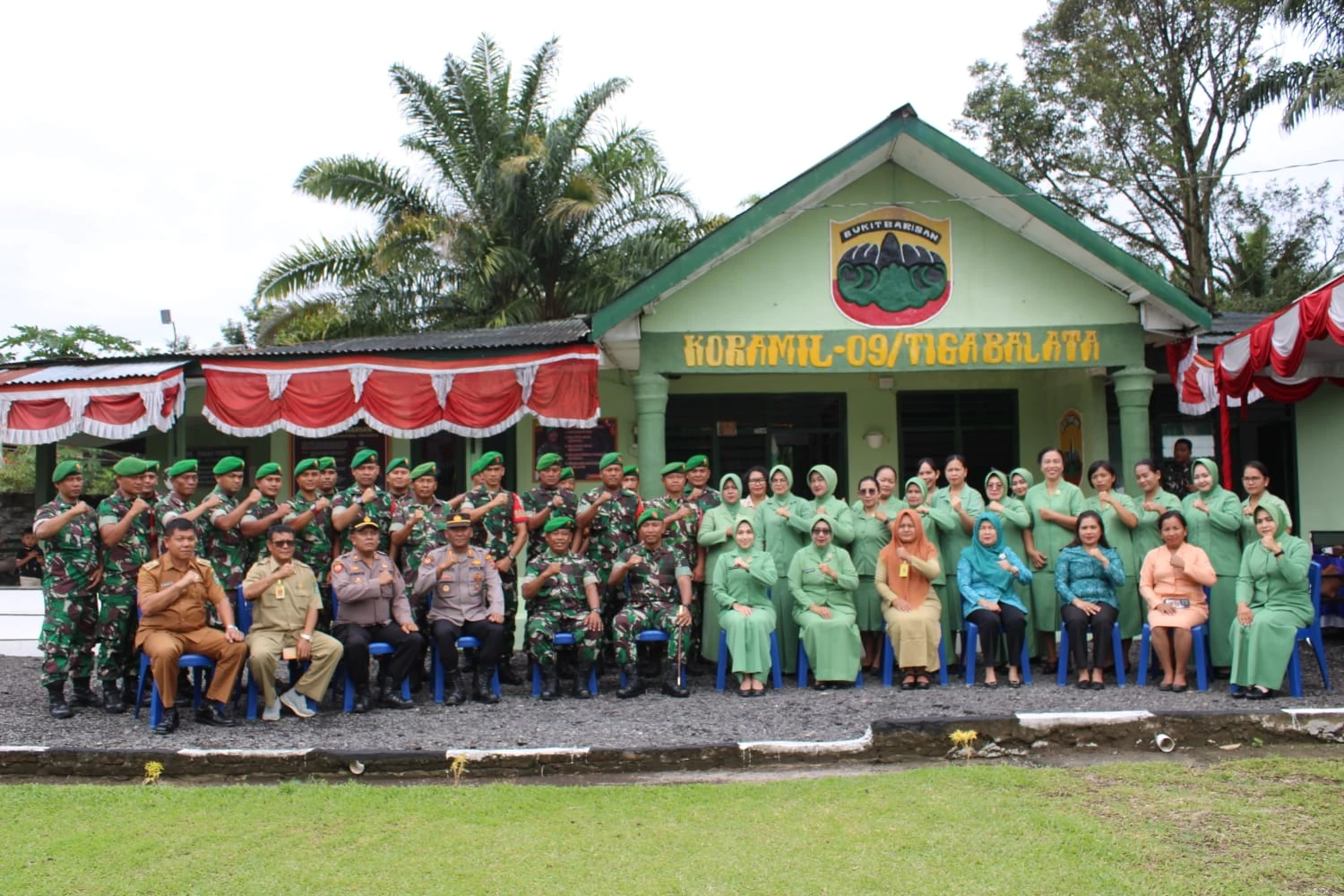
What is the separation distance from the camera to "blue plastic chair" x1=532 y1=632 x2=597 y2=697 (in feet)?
26.0

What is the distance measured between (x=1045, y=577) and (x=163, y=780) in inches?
240

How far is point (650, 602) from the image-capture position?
26.9ft

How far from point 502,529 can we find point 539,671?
4.15 ft

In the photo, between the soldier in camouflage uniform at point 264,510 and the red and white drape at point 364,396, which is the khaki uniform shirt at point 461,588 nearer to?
the soldier in camouflage uniform at point 264,510

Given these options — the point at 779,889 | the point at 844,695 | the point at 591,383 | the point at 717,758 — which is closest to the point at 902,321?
the point at 591,383

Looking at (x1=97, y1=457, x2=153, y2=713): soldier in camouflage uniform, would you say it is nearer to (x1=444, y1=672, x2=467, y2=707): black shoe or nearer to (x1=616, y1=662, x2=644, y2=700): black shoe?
(x1=444, y1=672, x2=467, y2=707): black shoe

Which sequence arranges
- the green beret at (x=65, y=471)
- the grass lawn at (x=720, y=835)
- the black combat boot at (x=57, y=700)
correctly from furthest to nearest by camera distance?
the black combat boot at (x=57, y=700), the green beret at (x=65, y=471), the grass lawn at (x=720, y=835)

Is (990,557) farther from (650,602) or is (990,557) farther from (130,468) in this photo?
(130,468)

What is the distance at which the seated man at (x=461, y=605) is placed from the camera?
7.81 meters

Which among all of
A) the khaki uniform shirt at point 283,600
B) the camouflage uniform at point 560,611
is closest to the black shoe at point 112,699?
the khaki uniform shirt at point 283,600

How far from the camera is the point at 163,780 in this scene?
6074mm

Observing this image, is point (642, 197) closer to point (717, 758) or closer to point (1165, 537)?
point (1165, 537)

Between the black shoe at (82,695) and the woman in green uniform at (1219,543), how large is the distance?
7888mm

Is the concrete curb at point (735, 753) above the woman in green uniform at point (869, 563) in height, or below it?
below
